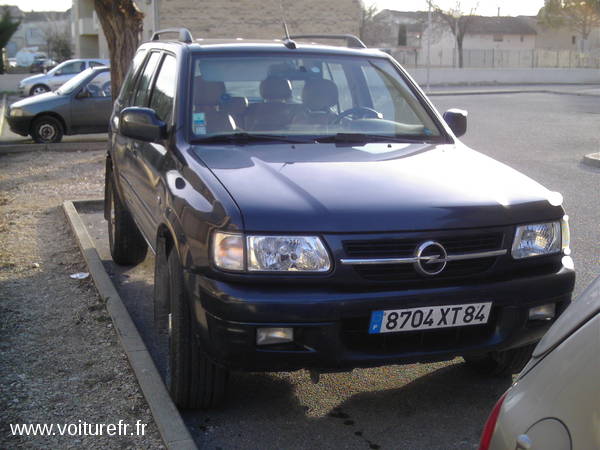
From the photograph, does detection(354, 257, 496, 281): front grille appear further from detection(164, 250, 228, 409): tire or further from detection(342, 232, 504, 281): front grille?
detection(164, 250, 228, 409): tire

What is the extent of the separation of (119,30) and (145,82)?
860 centimetres

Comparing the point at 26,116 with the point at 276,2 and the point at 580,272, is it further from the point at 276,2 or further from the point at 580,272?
the point at 276,2

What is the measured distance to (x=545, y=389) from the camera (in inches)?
72.5

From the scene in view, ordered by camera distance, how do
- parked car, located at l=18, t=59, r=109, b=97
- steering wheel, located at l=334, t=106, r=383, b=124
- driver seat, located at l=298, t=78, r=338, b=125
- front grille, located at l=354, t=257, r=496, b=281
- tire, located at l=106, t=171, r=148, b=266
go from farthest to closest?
parked car, located at l=18, t=59, r=109, b=97
tire, located at l=106, t=171, r=148, b=266
steering wheel, located at l=334, t=106, r=383, b=124
driver seat, located at l=298, t=78, r=338, b=125
front grille, located at l=354, t=257, r=496, b=281

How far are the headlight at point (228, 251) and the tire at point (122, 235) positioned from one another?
3.22m

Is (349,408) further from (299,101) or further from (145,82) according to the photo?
(145,82)

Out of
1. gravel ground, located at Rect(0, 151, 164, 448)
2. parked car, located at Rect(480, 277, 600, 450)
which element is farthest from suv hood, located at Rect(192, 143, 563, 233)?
parked car, located at Rect(480, 277, 600, 450)

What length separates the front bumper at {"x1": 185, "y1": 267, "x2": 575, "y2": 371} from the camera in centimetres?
356

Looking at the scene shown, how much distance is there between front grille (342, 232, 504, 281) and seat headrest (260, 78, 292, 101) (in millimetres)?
1684

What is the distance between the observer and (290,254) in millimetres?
3605

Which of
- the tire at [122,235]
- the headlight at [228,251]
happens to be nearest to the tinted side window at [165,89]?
the tire at [122,235]

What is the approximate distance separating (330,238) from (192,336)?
2.80 ft

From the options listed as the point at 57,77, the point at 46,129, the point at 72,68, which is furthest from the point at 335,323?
the point at 57,77

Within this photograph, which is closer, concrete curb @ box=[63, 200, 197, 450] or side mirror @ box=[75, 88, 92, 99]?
concrete curb @ box=[63, 200, 197, 450]
